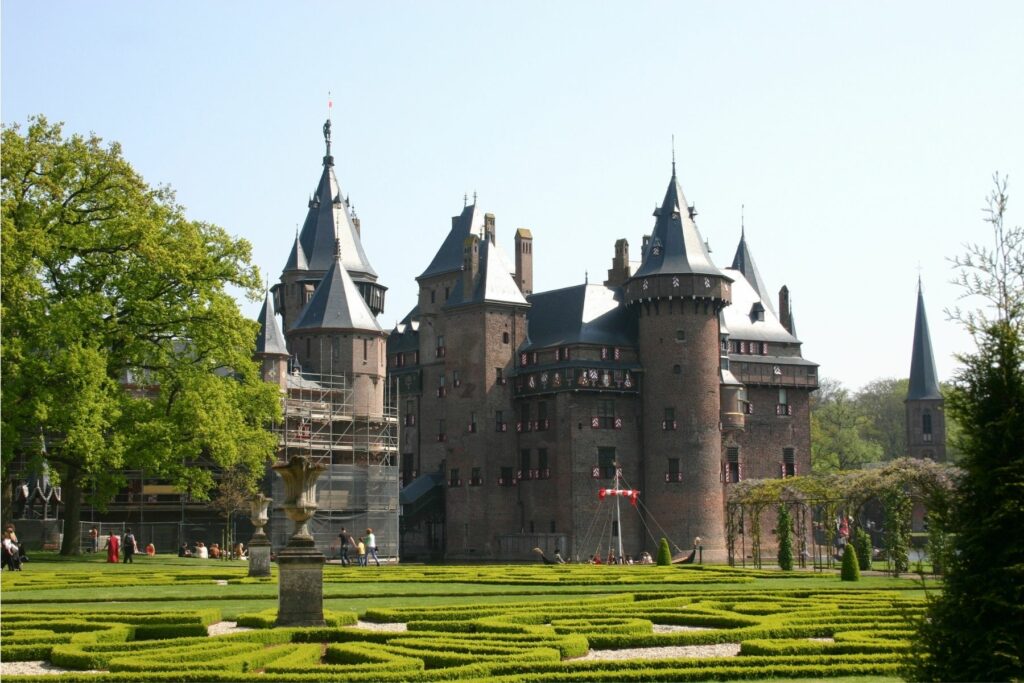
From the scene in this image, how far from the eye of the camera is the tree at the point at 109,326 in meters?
39.2

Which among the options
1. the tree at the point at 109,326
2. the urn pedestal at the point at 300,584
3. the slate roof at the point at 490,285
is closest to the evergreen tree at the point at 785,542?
the tree at the point at 109,326

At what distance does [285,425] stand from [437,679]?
53340 millimetres

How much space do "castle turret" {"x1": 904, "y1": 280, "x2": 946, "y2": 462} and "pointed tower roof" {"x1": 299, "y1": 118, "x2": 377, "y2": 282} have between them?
141ft

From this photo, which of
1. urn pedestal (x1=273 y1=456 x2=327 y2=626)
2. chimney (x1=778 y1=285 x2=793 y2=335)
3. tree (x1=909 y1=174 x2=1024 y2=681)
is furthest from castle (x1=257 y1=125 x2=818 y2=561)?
tree (x1=909 y1=174 x2=1024 y2=681)

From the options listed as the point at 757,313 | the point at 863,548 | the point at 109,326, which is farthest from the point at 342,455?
the point at 863,548

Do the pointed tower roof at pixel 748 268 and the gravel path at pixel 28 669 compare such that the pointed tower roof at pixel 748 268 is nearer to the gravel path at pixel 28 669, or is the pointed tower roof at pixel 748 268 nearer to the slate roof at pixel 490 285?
the slate roof at pixel 490 285

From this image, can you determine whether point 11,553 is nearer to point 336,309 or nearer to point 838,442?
point 336,309

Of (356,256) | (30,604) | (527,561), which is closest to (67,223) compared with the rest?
(30,604)

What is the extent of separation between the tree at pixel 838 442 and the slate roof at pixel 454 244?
32617 millimetres

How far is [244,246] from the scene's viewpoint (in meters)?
45.9

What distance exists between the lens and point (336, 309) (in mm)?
76438

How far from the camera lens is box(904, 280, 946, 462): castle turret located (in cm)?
10650

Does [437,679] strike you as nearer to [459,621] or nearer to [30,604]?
[459,621]

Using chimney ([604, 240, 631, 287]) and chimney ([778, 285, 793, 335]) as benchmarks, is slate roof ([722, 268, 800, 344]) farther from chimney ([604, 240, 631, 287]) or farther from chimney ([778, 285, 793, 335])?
chimney ([604, 240, 631, 287])
